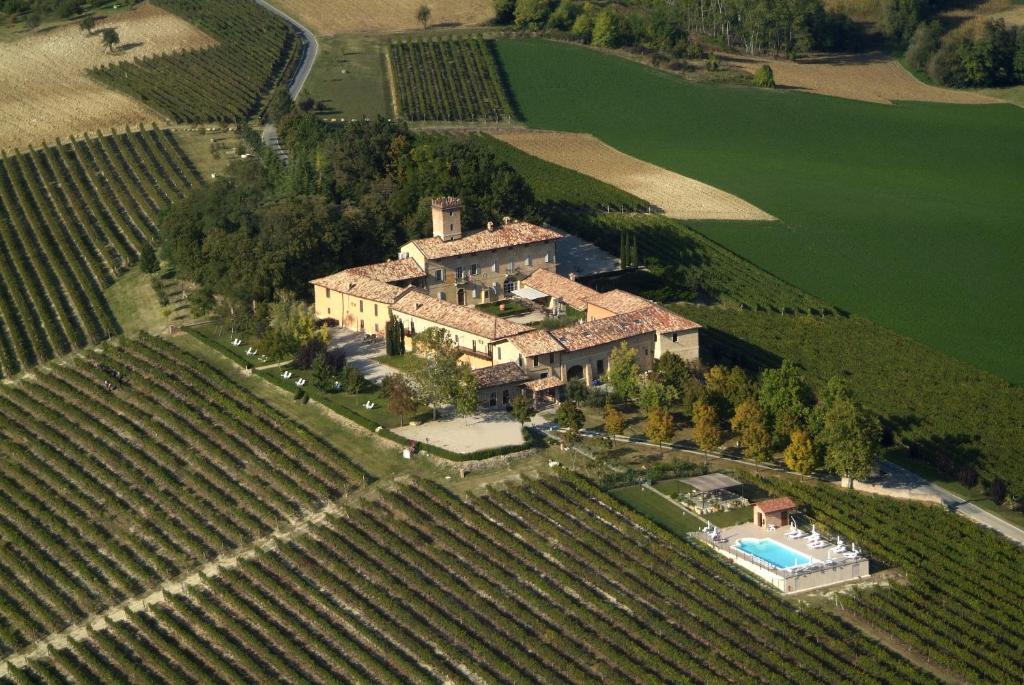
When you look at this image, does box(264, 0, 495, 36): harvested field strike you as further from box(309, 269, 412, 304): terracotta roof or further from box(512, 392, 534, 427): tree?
box(512, 392, 534, 427): tree

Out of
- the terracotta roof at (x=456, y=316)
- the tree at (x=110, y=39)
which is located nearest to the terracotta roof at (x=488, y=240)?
the terracotta roof at (x=456, y=316)

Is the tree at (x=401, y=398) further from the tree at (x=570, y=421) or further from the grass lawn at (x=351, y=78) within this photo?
the grass lawn at (x=351, y=78)

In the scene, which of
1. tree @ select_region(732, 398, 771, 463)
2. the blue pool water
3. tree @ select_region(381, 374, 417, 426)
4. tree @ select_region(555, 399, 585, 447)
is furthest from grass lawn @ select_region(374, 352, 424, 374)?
the blue pool water

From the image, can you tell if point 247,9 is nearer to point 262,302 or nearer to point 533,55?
point 533,55

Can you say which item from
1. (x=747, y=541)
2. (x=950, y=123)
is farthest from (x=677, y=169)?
(x=747, y=541)

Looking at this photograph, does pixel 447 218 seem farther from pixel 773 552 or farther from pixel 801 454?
pixel 773 552

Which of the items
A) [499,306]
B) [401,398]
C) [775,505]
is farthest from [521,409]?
[499,306]

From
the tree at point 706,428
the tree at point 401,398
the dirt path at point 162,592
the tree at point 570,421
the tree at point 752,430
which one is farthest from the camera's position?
the tree at point 401,398
